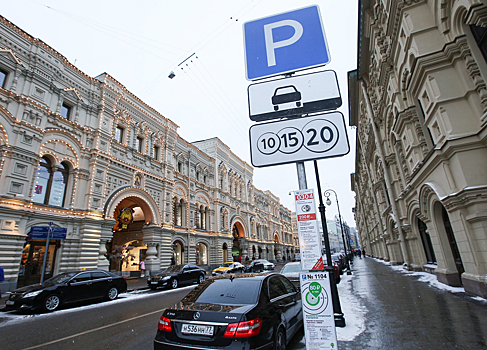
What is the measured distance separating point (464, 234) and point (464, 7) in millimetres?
6649

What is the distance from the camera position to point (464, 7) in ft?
24.2

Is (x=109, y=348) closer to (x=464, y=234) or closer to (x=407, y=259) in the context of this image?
(x=464, y=234)

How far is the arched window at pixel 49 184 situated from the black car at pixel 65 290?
7.64 metres

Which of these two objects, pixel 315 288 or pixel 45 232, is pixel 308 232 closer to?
pixel 315 288

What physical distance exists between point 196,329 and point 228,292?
3.19ft

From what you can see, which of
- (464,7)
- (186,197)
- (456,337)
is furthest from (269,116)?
(186,197)

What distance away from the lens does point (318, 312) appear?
281cm

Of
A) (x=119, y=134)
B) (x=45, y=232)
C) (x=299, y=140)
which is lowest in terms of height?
(x=299, y=140)

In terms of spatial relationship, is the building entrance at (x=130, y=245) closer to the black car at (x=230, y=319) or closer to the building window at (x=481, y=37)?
the black car at (x=230, y=319)

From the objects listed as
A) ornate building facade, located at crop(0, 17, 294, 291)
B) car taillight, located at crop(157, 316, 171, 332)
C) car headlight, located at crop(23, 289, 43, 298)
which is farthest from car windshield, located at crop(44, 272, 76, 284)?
car taillight, located at crop(157, 316, 171, 332)

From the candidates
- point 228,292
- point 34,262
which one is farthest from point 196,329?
point 34,262

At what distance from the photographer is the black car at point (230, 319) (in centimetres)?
359

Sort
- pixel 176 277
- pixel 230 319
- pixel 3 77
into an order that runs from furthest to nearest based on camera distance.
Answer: pixel 176 277, pixel 3 77, pixel 230 319

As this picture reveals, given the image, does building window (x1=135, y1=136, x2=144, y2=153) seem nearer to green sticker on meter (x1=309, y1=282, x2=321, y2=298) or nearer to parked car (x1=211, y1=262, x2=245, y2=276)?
parked car (x1=211, y1=262, x2=245, y2=276)
